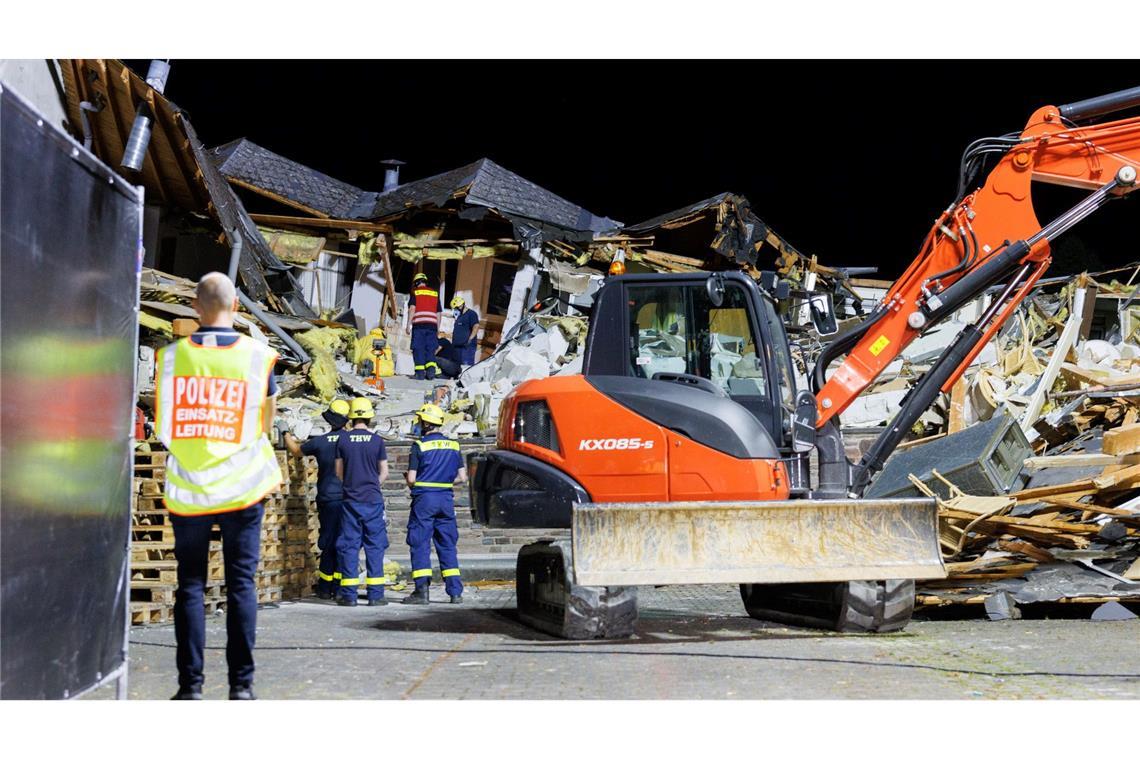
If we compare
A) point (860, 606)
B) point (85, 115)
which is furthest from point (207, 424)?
point (85, 115)

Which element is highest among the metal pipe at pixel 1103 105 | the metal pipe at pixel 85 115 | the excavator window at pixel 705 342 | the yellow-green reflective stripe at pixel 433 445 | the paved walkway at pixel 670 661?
the metal pipe at pixel 85 115

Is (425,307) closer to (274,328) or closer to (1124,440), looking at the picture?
(274,328)

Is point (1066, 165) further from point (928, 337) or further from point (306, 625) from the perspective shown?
point (928, 337)

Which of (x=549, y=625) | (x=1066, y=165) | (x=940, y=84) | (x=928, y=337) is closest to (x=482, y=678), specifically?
(x=549, y=625)

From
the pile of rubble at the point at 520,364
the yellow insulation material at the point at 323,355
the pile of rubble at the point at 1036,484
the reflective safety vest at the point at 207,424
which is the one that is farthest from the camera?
the yellow insulation material at the point at 323,355

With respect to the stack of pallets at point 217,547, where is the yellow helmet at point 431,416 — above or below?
above

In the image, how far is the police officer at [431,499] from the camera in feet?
33.4

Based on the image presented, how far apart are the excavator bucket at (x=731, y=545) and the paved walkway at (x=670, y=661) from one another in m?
0.44

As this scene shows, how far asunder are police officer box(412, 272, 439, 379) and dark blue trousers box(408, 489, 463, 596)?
9.30m

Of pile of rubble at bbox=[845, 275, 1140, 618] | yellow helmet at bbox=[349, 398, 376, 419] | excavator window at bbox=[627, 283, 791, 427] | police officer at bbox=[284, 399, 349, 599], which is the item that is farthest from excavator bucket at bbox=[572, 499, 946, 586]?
police officer at bbox=[284, 399, 349, 599]

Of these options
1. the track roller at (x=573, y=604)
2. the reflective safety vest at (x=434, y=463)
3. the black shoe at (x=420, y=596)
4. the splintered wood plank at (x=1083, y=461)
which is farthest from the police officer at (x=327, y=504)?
the splintered wood plank at (x=1083, y=461)

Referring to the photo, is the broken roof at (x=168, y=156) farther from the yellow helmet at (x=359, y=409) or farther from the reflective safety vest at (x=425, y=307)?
the yellow helmet at (x=359, y=409)

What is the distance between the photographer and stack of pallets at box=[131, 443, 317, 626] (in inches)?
336

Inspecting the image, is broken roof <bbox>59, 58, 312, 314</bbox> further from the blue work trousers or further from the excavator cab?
the excavator cab
